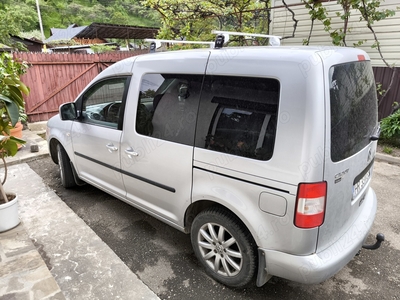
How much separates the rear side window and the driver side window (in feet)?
3.49

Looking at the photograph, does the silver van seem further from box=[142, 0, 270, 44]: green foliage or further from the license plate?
box=[142, 0, 270, 44]: green foliage

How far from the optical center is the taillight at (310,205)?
1.66 meters

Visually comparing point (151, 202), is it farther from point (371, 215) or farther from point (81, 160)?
point (371, 215)

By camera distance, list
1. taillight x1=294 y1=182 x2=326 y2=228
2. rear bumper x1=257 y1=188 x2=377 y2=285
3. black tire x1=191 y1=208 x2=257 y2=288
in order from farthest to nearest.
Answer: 1. black tire x1=191 y1=208 x2=257 y2=288
2. rear bumper x1=257 y1=188 x2=377 y2=285
3. taillight x1=294 y1=182 x2=326 y2=228

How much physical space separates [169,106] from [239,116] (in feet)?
2.39

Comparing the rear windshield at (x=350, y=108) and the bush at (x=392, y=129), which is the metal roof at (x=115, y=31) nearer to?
the bush at (x=392, y=129)

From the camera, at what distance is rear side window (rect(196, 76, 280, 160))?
179cm

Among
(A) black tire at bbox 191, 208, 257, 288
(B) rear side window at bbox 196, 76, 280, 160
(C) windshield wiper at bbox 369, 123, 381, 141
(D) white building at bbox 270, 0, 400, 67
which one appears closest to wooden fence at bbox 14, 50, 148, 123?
(D) white building at bbox 270, 0, 400, 67

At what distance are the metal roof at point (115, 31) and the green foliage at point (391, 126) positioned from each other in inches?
522

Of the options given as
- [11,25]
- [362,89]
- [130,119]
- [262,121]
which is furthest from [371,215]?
[11,25]

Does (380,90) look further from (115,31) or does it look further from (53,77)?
(115,31)

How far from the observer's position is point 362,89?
6.63 ft

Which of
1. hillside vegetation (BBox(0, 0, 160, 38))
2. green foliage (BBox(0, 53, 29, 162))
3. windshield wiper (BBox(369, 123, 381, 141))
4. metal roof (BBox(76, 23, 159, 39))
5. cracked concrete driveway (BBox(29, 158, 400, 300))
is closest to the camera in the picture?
windshield wiper (BBox(369, 123, 381, 141))

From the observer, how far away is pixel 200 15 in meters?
8.87
